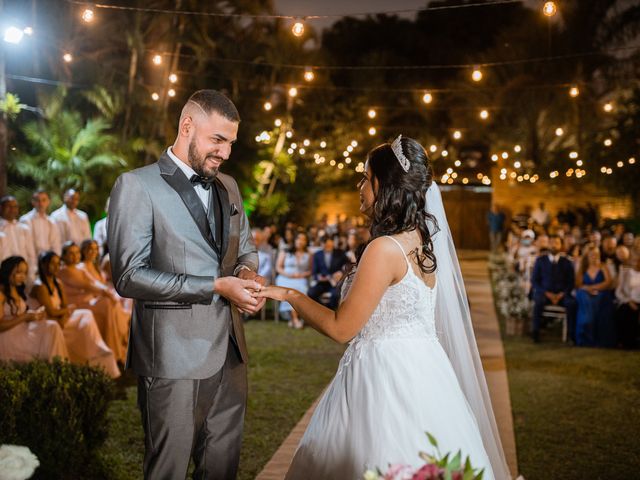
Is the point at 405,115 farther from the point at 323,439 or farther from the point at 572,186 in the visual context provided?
the point at 323,439

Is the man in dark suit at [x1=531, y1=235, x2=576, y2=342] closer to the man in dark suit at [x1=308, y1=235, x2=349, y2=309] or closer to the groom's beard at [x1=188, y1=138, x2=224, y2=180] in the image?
the man in dark suit at [x1=308, y1=235, x2=349, y2=309]

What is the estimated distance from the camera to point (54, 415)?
4.54 metres

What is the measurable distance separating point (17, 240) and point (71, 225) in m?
1.85

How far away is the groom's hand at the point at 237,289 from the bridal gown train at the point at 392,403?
1.99 ft

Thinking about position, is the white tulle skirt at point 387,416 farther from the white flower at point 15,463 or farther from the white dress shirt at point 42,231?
the white dress shirt at point 42,231

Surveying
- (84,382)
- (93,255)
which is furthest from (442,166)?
(84,382)

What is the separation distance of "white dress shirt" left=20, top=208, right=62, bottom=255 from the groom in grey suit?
25.6 ft

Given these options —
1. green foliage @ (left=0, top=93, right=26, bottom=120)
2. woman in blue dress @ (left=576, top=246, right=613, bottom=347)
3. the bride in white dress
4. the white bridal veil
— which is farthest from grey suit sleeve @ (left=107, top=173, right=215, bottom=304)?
woman in blue dress @ (left=576, top=246, right=613, bottom=347)

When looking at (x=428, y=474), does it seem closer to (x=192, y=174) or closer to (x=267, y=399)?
(x=192, y=174)

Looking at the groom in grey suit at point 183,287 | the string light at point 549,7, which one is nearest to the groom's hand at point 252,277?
the groom in grey suit at point 183,287

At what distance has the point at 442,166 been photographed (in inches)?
1508

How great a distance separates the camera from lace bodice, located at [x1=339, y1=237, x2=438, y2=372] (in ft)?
11.6

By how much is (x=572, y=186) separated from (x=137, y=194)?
32099 millimetres

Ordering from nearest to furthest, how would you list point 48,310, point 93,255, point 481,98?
point 48,310, point 93,255, point 481,98
